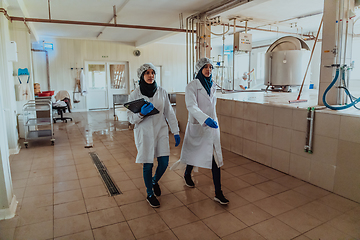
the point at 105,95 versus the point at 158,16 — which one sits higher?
the point at 158,16

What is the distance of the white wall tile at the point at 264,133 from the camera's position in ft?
11.0

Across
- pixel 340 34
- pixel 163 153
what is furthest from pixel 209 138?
pixel 340 34

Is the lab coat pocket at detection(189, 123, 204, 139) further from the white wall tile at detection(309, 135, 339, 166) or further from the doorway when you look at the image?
the doorway

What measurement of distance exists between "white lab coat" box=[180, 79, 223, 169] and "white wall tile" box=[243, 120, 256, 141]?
1.32 metres

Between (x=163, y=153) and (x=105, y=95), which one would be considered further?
(x=105, y=95)

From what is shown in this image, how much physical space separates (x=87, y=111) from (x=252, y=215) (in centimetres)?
867

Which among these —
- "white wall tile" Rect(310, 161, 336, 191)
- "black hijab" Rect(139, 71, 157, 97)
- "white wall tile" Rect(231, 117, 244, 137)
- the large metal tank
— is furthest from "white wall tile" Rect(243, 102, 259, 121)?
the large metal tank

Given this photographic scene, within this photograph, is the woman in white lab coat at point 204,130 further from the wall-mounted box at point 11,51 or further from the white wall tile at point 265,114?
the wall-mounted box at point 11,51

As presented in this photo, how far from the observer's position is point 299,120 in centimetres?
294

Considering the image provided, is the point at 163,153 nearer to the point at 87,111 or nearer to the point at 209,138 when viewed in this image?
the point at 209,138

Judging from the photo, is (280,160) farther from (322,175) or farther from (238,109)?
(238,109)

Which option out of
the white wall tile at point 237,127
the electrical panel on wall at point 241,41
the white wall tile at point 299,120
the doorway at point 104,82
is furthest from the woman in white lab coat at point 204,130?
A: the doorway at point 104,82

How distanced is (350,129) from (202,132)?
4.71 ft

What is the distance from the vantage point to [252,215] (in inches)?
88.4
